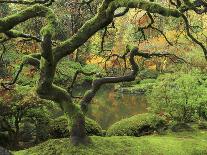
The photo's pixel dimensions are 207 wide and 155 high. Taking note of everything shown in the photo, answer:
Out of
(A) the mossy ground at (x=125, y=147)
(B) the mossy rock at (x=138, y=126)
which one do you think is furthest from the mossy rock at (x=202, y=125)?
(A) the mossy ground at (x=125, y=147)

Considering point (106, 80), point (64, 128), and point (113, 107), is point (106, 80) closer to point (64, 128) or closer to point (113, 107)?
point (64, 128)

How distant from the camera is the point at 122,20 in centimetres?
4547

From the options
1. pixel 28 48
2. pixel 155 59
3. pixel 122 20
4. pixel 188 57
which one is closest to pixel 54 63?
pixel 28 48

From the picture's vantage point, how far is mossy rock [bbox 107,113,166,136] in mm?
14047

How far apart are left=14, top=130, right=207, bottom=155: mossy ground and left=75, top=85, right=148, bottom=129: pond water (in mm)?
10507

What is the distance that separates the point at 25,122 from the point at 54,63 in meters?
7.97

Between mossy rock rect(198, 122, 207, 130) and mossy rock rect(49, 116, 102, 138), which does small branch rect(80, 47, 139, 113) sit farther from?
mossy rock rect(198, 122, 207, 130)

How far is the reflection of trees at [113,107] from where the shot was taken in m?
25.8

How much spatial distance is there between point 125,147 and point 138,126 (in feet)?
8.66

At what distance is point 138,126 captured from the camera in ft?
46.9

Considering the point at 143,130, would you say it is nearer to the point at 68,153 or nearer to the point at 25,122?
the point at 68,153

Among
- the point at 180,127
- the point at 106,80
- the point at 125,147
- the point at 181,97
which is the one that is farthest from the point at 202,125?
the point at 106,80

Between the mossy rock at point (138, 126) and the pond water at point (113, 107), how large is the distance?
8177mm

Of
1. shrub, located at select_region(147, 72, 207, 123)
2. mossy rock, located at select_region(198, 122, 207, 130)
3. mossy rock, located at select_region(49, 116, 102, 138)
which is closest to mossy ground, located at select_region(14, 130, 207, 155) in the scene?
mossy rock, located at select_region(49, 116, 102, 138)
